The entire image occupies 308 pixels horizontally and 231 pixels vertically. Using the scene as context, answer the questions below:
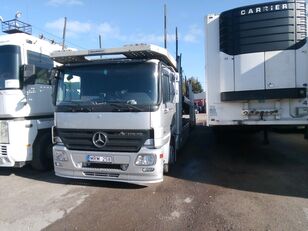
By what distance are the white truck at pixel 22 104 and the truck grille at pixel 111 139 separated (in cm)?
136

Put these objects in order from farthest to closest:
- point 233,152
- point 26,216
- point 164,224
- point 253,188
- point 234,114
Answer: point 233,152
point 234,114
point 253,188
point 26,216
point 164,224

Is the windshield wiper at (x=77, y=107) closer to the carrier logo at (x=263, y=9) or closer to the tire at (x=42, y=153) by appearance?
the tire at (x=42, y=153)

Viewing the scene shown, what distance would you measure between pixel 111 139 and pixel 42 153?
2.55 meters

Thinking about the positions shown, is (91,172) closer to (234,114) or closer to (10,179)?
(10,179)

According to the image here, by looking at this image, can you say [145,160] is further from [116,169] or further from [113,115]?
[113,115]

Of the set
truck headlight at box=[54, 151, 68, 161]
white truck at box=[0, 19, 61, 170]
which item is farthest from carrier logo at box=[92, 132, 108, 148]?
white truck at box=[0, 19, 61, 170]

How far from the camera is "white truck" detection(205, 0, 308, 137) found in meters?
7.26

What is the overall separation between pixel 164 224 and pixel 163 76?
2991mm

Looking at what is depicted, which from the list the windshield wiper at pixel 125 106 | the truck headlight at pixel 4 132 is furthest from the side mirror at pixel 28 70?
the windshield wiper at pixel 125 106

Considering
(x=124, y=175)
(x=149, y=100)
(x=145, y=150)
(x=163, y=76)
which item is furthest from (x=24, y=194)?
(x=163, y=76)

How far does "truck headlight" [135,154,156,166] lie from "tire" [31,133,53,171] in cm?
292

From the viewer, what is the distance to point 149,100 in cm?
614

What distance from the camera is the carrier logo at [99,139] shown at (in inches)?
244

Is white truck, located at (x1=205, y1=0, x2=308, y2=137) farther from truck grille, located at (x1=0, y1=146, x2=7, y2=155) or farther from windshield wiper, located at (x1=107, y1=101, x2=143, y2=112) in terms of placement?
truck grille, located at (x1=0, y1=146, x2=7, y2=155)
